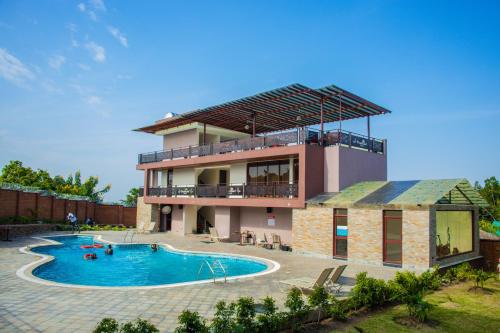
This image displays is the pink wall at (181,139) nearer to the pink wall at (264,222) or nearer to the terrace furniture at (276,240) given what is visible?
the pink wall at (264,222)

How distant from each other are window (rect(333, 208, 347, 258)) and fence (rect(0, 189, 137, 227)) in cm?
2266

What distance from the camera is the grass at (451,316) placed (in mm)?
8188

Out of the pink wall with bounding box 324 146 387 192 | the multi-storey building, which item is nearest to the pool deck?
the multi-storey building

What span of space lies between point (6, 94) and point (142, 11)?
9.95 meters

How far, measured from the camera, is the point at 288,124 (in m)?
27.1

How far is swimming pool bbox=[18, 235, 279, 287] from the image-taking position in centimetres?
1360

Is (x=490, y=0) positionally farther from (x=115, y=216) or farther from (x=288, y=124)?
(x=115, y=216)

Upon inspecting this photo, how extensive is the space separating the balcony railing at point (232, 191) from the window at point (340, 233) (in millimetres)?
2935

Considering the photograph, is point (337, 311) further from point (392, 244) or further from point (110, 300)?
point (392, 244)

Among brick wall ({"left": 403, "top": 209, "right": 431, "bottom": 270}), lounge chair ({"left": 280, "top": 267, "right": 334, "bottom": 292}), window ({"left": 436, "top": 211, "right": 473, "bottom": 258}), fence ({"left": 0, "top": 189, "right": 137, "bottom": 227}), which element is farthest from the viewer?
fence ({"left": 0, "top": 189, "right": 137, "bottom": 227})

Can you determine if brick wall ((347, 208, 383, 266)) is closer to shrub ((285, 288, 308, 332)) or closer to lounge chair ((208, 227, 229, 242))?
shrub ((285, 288, 308, 332))

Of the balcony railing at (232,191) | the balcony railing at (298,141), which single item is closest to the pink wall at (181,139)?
the balcony railing at (298,141)

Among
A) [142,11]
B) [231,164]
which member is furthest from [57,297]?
[231,164]

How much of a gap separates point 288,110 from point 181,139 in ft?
36.1
